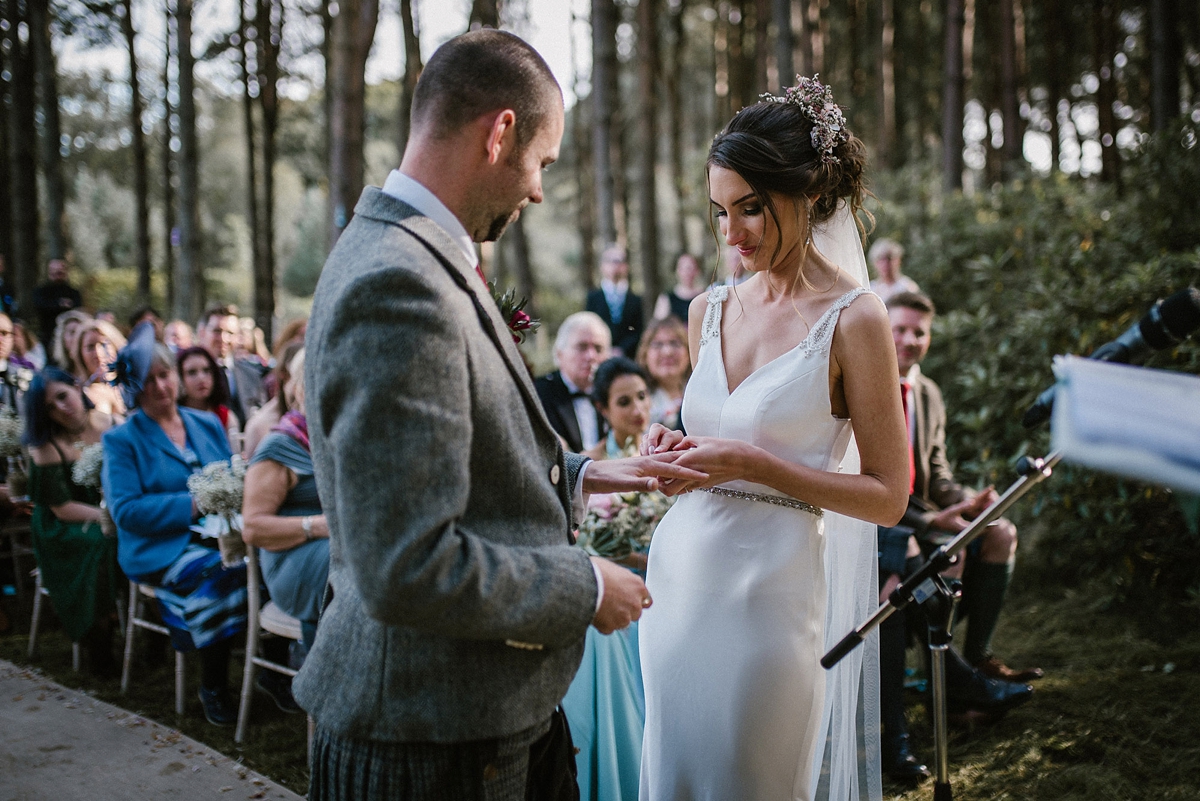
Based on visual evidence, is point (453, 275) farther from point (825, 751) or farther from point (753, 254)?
point (825, 751)

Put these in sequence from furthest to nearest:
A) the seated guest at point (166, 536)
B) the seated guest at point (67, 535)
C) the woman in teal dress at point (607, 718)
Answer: the seated guest at point (67, 535)
the seated guest at point (166, 536)
the woman in teal dress at point (607, 718)

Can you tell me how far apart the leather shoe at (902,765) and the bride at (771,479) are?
138 centimetres

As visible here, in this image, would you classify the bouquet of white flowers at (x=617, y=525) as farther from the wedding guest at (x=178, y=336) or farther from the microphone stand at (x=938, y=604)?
the wedding guest at (x=178, y=336)

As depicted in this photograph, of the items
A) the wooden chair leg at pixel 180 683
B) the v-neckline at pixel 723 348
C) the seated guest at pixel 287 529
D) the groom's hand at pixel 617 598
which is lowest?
the wooden chair leg at pixel 180 683

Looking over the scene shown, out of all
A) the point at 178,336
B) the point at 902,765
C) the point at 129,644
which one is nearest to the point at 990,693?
the point at 902,765

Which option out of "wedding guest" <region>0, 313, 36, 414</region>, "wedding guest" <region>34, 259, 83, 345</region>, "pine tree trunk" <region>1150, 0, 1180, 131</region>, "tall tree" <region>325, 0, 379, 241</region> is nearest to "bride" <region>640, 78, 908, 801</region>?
"tall tree" <region>325, 0, 379, 241</region>

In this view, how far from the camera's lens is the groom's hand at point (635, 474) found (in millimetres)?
1911

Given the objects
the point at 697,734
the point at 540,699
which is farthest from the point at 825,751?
the point at 540,699

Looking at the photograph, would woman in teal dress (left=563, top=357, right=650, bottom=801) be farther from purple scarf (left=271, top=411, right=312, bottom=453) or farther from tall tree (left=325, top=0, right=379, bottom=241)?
tall tree (left=325, top=0, right=379, bottom=241)

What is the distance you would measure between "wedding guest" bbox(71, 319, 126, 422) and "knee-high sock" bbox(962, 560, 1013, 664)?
18.9ft

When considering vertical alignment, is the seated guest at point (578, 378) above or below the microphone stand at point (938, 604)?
above

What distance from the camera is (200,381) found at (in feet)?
18.1

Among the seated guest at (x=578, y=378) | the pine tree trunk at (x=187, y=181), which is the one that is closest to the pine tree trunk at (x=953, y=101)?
the seated guest at (x=578, y=378)

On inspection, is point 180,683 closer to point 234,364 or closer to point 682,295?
point 234,364
